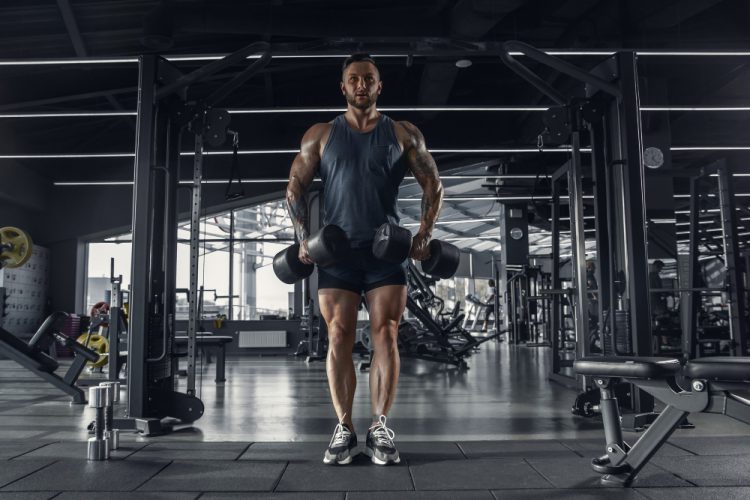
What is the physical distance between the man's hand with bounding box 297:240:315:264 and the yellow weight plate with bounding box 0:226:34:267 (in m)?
2.52

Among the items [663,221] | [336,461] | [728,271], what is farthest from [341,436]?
[663,221]

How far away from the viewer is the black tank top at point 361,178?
6.39 feet

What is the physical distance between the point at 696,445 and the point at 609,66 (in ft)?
5.40

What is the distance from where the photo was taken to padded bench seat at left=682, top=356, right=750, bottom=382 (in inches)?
50.8

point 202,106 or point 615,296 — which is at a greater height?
point 202,106

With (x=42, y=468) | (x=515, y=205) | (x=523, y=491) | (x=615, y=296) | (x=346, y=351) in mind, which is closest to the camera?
(x=523, y=491)

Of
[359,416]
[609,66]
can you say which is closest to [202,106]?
[359,416]

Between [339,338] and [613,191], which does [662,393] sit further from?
[613,191]

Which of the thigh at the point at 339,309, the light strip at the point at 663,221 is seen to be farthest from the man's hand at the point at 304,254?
the light strip at the point at 663,221

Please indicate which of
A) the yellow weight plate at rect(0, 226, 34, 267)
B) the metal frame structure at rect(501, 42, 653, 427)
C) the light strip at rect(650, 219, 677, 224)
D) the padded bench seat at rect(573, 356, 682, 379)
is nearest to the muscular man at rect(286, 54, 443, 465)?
the padded bench seat at rect(573, 356, 682, 379)

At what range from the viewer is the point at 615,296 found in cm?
263

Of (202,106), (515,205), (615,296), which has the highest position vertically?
(515,205)

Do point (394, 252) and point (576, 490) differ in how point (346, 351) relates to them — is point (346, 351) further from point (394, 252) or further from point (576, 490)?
point (576, 490)

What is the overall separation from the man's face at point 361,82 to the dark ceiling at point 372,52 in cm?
66
